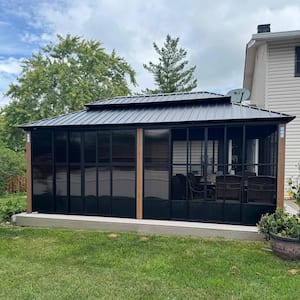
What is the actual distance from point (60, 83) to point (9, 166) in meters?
11.8

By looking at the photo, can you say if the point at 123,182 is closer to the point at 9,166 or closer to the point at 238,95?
the point at 238,95

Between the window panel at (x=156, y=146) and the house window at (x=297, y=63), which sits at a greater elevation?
the house window at (x=297, y=63)

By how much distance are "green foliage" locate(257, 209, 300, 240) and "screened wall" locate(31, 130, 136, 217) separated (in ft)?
9.15

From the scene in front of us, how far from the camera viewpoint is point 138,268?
4148 mm

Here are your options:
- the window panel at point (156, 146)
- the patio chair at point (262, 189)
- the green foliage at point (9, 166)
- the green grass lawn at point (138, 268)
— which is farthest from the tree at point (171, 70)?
the green grass lawn at point (138, 268)

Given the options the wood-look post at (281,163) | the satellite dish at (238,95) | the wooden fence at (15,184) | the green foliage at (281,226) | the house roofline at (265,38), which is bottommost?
the wooden fence at (15,184)

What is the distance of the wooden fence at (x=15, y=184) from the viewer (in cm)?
1330

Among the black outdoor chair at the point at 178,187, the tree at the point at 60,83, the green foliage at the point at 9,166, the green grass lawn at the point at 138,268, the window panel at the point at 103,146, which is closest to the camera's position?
the green grass lawn at the point at 138,268

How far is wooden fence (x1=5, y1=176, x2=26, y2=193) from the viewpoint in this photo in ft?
43.6

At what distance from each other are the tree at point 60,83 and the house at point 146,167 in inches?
622

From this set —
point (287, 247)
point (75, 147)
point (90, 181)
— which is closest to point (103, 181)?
point (90, 181)

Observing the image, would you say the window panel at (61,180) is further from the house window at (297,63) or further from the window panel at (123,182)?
the house window at (297,63)

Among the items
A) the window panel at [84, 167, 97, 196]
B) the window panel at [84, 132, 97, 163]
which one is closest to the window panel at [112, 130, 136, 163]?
the window panel at [84, 132, 97, 163]

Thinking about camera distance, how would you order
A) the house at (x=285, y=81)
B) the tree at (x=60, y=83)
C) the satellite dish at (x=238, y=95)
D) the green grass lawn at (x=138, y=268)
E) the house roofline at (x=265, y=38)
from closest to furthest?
the green grass lawn at (x=138, y=268) → the house roofline at (x=265, y=38) → the house at (x=285, y=81) → the satellite dish at (x=238, y=95) → the tree at (x=60, y=83)
